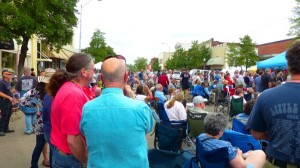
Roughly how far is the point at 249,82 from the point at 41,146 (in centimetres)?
1763

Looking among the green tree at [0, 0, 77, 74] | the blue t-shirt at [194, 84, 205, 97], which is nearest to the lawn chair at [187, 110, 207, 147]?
the blue t-shirt at [194, 84, 205, 97]

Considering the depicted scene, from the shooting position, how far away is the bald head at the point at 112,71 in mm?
2119

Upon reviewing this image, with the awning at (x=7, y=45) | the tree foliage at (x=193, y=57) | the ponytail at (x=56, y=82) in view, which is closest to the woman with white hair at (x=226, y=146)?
the ponytail at (x=56, y=82)

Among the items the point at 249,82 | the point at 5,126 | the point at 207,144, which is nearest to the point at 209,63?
the point at 249,82

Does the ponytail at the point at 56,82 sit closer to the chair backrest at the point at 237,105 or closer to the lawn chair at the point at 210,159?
the lawn chair at the point at 210,159

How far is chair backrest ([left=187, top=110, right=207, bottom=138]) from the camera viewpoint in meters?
6.46

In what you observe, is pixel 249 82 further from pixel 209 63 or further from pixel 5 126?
pixel 209 63

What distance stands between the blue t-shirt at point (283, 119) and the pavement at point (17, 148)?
4.63m

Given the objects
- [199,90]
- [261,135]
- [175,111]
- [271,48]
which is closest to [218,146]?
[261,135]

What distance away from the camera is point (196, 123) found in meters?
6.50

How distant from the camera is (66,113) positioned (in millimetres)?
2402

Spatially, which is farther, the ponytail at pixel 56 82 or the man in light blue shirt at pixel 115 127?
the ponytail at pixel 56 82

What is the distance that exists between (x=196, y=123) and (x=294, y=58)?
4.24 metres

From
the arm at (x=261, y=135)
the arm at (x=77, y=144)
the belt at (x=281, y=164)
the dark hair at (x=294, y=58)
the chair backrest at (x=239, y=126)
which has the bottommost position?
the chair backrest at (x=239, y=126)
